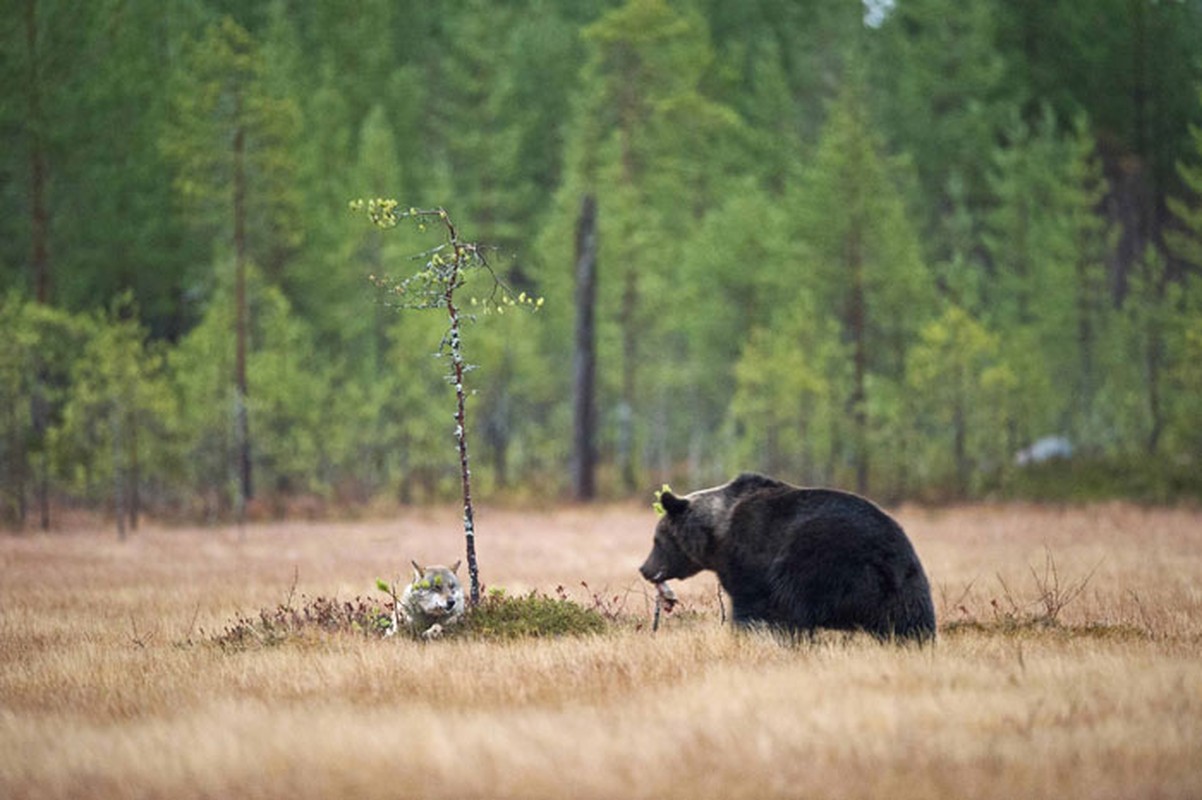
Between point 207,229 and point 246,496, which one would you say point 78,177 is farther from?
point 246,496

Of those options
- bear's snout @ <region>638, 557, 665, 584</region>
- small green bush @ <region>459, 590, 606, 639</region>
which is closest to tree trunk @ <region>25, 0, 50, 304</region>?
small green bush @ <region>459, 590, 606, 639</region>

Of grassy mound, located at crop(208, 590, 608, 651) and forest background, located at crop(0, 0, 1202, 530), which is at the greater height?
forest background, located at crop(0, 0, 1202, 530)

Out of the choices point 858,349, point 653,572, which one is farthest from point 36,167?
point 653,572

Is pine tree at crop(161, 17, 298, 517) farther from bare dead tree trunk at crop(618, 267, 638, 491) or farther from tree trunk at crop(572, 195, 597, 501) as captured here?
bare dead tree trunk at crop(618, 267, 638, 491)

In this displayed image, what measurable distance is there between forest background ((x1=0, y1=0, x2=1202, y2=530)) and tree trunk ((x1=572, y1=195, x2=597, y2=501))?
611 mm

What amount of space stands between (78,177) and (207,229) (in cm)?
388

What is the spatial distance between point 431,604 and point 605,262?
1088 inches

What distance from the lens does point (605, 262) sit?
39031mm

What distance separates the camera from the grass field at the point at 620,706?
677 centimetres

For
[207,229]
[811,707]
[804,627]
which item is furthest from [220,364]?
[811,707]

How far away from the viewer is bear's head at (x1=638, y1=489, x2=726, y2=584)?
473 inches

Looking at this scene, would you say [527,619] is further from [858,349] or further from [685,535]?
[858,349]

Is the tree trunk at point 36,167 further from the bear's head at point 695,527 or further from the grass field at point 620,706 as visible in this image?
the bear's head at point 695,527

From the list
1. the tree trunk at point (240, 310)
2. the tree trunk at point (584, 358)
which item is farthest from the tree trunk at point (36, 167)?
the tree trunk at point (584, 358)
